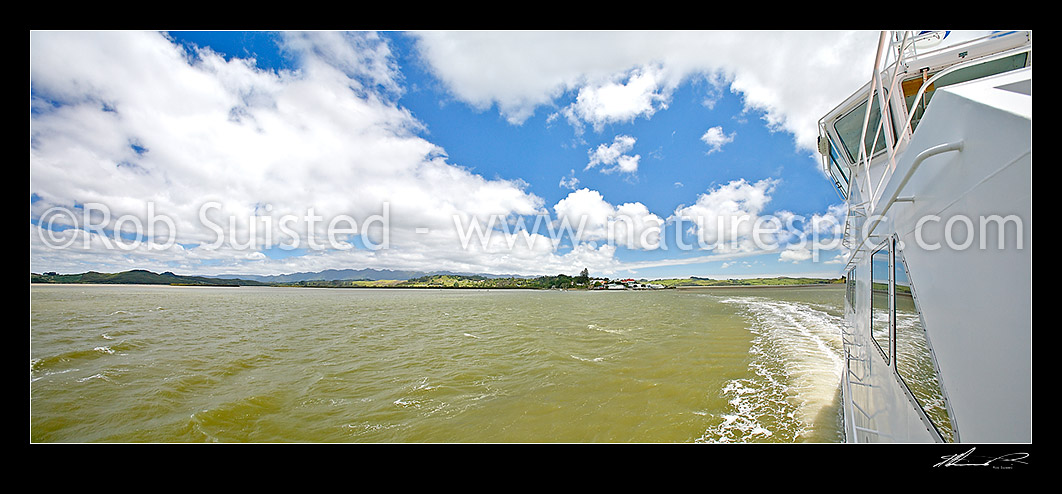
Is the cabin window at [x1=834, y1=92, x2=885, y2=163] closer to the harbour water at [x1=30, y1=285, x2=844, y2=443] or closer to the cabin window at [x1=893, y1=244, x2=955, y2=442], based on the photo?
the cabin window at [x1=893, y1=244, x2=955, y2=442]

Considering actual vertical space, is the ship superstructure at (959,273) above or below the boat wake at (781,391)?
above

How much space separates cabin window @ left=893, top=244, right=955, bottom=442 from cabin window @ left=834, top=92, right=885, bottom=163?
9.21ft

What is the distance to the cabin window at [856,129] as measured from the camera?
4.57 m

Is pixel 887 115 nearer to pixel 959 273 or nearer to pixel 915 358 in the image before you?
pixel 915 358

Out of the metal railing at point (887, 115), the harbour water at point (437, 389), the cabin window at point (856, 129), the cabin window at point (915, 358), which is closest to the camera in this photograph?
the cabin window at point (915, 358)

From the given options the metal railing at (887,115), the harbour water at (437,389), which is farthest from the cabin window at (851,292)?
the harbour water at (437,389)

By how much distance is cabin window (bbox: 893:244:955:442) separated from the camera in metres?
2.03

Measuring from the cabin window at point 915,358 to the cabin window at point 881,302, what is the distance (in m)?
0.26

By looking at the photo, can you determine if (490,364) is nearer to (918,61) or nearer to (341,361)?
(341,361)
